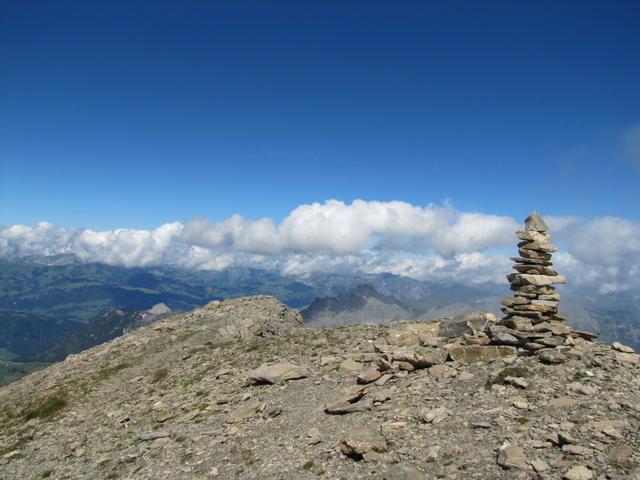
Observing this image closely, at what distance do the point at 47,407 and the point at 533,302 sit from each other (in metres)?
40.4

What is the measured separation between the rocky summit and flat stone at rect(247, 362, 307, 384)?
0.12m

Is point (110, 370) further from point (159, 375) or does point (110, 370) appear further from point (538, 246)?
point (538, 246)

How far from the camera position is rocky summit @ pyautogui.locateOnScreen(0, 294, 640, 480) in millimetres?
18359

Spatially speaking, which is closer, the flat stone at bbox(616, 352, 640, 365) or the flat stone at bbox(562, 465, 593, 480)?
the flat stone at bbox(562, 465, 593, 480)

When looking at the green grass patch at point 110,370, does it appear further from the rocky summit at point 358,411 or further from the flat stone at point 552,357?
the flat stone at point 552,357

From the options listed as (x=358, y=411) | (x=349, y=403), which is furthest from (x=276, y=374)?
(x=358, y=411)

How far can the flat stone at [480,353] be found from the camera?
27.8 metres

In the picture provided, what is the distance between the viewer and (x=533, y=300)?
30.5 metres

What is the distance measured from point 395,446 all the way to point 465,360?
10276 mm

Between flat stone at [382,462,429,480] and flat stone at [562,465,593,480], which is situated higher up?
flat stone at [562,465,593,480]

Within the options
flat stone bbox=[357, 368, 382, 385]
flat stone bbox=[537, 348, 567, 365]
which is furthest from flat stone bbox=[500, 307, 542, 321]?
flat stone bbox=[357, 368, 382, 385]

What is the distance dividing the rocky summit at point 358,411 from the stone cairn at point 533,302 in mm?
162

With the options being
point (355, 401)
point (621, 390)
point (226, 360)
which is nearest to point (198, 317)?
point (226, 360)

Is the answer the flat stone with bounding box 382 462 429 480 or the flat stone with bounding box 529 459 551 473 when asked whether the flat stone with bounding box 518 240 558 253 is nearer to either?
the flat stone with bounding box 529 459 551 473
